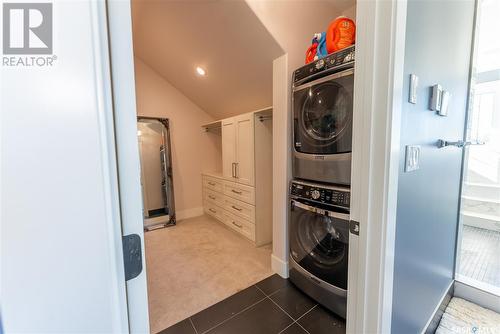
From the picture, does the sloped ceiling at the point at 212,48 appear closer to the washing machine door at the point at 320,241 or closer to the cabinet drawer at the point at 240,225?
the washing machine door at the point at 320,241

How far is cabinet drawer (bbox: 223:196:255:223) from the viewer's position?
2.83 meters

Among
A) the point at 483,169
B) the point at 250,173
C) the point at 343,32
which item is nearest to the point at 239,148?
the point at 250,173

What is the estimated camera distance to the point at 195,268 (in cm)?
233

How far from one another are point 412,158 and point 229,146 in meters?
2.46

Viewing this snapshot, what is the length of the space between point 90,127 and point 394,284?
48.5 inches

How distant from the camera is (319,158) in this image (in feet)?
5.43

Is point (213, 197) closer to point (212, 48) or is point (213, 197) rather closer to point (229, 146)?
point (229, 146)

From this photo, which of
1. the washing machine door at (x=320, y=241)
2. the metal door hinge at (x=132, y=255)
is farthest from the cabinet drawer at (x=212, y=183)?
the metal door hinge at (x=132, y=255)

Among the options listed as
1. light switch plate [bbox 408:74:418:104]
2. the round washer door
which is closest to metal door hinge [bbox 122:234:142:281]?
light switch plate [bbox 408:74:418:104]

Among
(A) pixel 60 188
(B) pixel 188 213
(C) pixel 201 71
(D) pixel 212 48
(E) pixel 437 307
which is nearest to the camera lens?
(A) pixel 60 188

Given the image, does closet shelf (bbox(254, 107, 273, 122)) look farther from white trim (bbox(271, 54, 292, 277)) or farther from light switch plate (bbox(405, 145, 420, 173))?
light switch plate (bbox(405, 145, 420, 173))

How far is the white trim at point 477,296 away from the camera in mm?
1576

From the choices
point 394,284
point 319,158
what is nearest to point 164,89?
point 319,158

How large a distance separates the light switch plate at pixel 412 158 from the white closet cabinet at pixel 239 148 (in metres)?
1.87
